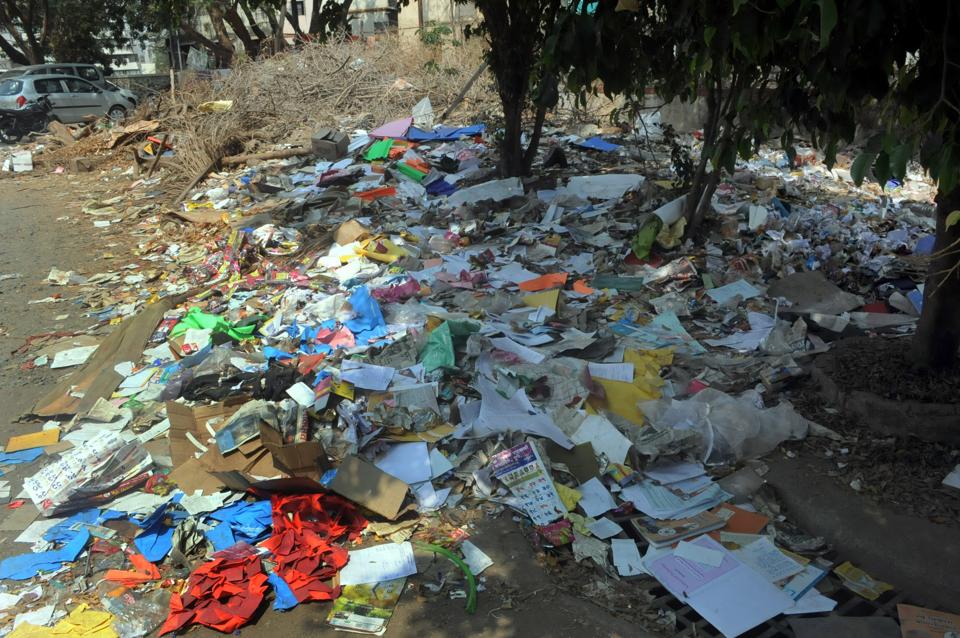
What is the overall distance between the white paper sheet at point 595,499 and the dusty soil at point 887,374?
139cm

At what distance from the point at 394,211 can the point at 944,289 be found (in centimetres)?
484

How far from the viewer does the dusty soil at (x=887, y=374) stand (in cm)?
322

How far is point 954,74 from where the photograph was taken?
1838mm

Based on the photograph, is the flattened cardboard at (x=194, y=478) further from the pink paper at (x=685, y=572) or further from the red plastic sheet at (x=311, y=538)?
the pink paper at (x=685, y=572)

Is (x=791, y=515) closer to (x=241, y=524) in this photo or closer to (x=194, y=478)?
(x=241, y=524)

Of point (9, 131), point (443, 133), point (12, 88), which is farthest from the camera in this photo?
point (9, 131)

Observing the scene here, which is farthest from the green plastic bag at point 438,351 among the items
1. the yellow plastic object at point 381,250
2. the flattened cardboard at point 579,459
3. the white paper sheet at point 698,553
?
the yellow plastic object at point 381,250

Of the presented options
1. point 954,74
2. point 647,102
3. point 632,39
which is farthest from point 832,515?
point 647,102

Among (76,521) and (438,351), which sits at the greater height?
(438,351)

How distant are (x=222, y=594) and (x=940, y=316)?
10.8 feet

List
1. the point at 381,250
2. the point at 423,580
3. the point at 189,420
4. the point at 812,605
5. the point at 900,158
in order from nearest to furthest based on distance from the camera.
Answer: the point at 900,158 < the point at 812,605 < the point at 423,580 < the point at 189,420 < the point at 381,250

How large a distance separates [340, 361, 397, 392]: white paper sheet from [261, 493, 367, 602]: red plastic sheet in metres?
0.87

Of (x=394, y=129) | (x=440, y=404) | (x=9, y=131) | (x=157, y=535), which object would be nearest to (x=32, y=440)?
(x=157, y=535)

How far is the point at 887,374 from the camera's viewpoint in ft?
11.1
